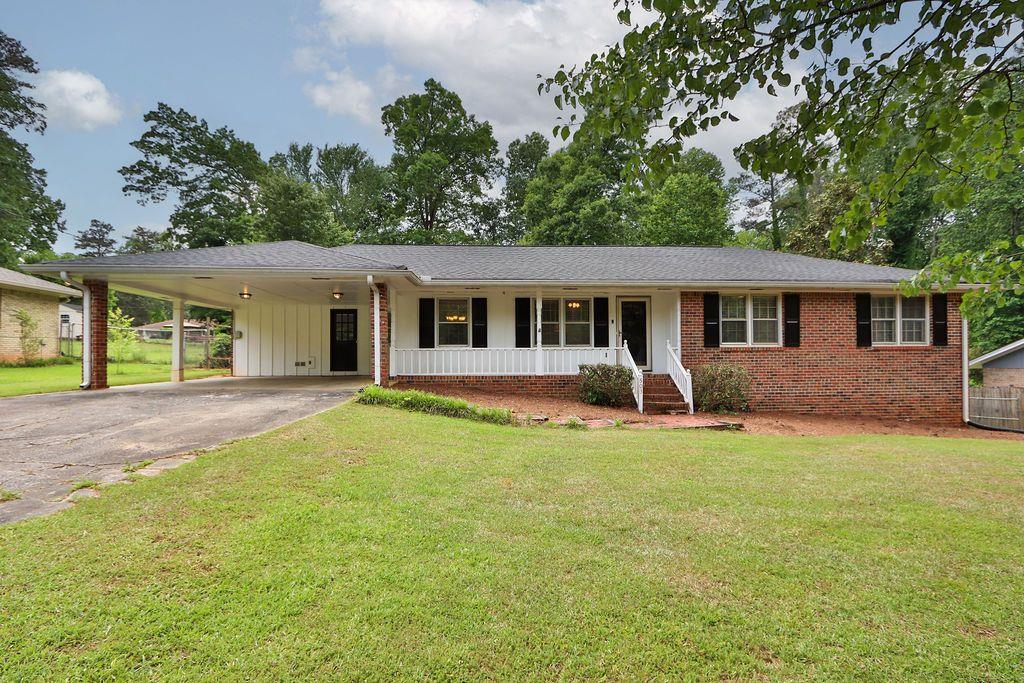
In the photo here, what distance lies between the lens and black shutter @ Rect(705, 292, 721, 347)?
10945 millimetres

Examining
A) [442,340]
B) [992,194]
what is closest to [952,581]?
[442,340]

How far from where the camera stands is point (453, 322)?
38.3ft

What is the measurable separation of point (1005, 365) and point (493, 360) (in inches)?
844

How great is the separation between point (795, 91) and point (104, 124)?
3618 cm

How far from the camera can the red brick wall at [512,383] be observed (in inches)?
429

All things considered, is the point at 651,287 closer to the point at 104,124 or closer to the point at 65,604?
the point at 65,604

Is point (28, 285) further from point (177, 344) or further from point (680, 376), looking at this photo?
point (680, 376)

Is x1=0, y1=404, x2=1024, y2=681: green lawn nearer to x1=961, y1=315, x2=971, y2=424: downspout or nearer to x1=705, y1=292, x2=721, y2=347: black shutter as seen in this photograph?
x1=705, y1=292, x2=721, y2=347: black shutter

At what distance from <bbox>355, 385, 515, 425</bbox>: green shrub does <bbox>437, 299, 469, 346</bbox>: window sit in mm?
3530

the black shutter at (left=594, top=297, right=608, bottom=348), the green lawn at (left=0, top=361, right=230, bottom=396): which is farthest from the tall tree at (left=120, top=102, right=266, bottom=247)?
the black shutter at (left=594, top=297, right=608, bottom=348)

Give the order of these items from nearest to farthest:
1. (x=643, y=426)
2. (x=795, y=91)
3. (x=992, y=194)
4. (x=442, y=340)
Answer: (x=795, y=91)
(x=643, y=426)
(x=442, y=340)
(x=992, y=194)

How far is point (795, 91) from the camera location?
3.07 m

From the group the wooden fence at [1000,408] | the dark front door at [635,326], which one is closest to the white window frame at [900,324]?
the wooden fence at [1000,408]

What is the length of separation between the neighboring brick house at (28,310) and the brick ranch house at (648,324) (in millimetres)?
10342
